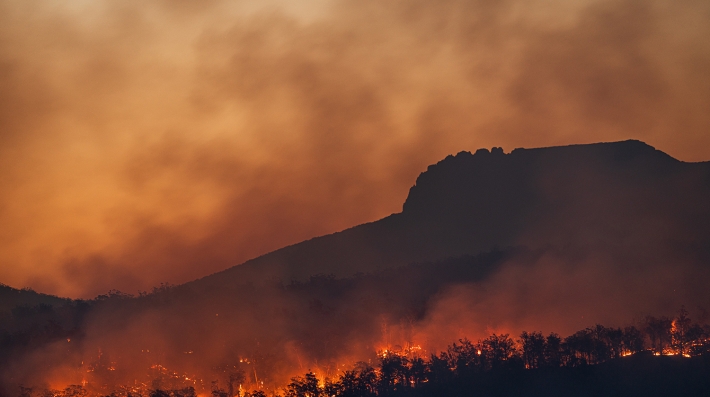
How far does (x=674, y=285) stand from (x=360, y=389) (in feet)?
354

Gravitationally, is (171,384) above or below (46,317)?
below

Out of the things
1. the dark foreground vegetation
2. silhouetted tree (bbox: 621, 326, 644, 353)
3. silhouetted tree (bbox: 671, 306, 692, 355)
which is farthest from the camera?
silhouetted tree (bbox: 671, 306, 692, 355)

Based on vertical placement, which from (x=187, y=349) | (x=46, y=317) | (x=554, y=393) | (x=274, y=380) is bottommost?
(x=554, y=393)

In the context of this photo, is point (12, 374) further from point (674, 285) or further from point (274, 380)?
point (674, 285)

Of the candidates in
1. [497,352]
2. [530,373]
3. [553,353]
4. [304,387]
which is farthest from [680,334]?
[304,387]

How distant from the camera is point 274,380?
5399 inches

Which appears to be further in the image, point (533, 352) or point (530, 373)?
point (533, 352)

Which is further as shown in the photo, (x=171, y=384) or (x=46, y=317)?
(x=46, y=317)

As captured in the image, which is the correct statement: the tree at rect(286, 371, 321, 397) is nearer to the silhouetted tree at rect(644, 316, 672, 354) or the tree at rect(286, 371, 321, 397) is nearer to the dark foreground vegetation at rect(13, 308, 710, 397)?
the dark foreground vegetation at rect(13, 308, 710, 397)

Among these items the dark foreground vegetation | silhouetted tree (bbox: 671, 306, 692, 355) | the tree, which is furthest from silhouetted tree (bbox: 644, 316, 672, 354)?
the tree

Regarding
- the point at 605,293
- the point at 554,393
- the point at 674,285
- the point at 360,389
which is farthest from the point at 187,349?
the point at 674,285

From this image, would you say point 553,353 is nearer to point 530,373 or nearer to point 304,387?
Answer: point 530,373

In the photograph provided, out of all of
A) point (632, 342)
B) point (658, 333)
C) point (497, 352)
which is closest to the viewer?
point (497, 352)

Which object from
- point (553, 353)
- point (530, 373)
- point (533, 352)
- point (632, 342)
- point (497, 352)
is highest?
point (497, 352)
